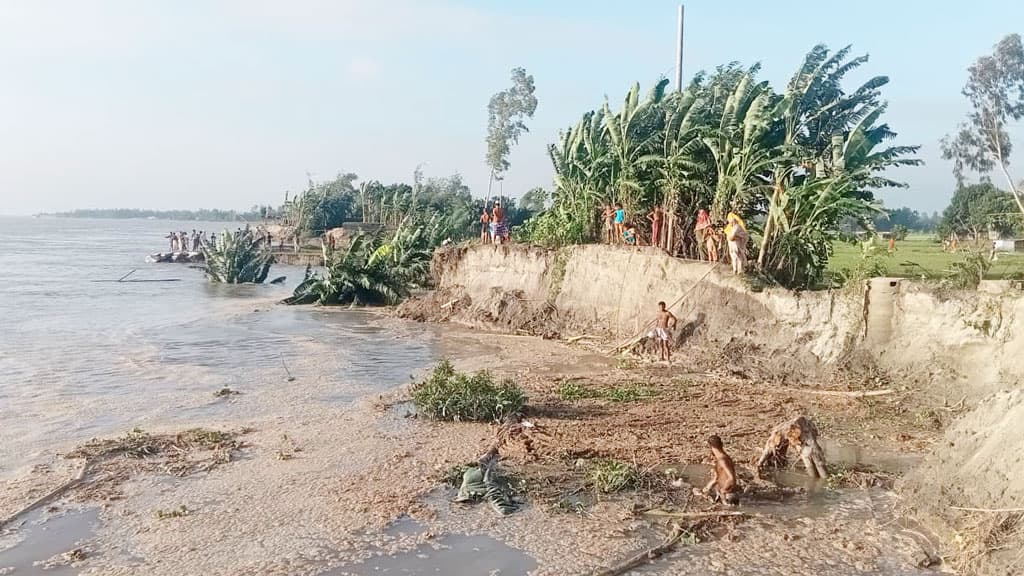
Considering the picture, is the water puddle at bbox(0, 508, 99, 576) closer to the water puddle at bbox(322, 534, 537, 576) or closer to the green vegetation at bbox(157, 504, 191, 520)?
the green vegetation at bbox(157, 504, 191, 520)

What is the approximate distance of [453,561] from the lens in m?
6.22

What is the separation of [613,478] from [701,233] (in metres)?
9.63

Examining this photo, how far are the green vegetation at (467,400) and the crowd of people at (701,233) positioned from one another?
598cm

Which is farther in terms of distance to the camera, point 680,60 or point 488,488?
point 680,60

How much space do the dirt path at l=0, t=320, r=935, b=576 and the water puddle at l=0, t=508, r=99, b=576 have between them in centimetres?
7

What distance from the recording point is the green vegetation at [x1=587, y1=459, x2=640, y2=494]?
7625mm

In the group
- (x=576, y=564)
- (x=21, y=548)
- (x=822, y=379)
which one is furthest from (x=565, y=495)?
(x=822, y=379)

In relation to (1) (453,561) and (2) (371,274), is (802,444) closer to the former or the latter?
(1) (453,561)

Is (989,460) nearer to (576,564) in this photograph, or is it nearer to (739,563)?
(739,563)

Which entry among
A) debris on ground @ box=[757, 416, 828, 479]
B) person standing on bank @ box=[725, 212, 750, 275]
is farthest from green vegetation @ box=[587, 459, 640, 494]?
person standing on bank @ box=[725, 212, 750, 275]

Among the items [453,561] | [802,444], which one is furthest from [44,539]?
[802,444]

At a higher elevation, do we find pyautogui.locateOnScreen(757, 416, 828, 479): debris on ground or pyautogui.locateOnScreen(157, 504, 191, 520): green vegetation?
pyautogui.locateOnScreen(757, 416, 828, 479): debris on ground

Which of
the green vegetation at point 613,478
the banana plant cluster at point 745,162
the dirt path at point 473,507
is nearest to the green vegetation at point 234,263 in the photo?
the banana plant cluster at point 745,162

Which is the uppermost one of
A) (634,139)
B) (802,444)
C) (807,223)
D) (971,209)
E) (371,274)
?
(634,139)
